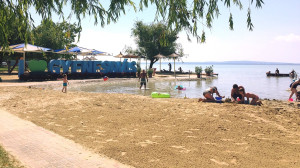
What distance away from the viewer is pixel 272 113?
31.0ft

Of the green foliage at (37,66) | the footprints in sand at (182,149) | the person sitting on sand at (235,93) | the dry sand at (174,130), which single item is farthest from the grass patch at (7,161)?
the green foliage at (37,66)

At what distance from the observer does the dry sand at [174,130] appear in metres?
5.11

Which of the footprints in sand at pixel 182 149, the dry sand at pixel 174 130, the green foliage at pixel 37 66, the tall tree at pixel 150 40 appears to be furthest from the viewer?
the tall tree at pixel 150 40

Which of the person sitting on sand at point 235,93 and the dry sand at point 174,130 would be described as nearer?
the dry sand at point 174,130

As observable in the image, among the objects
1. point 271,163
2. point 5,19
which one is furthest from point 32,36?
point 271,163

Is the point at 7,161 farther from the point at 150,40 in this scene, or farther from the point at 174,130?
the point at 150,40

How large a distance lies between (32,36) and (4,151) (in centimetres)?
241

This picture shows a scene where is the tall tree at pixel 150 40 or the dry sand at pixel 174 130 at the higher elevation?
the tall tree at pixel 150 40

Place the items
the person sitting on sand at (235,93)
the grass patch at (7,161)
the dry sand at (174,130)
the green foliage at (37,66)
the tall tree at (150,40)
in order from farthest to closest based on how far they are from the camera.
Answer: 1. the tall tree at (150,40)
2. the green foliage at (37,66)
3. the person sitting on sand at (235,93)
4. the dry sand at (174,130)
5. the grass patch at (7,161)

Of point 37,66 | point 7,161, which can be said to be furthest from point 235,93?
point 37,66

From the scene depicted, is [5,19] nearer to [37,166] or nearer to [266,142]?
[37,166]

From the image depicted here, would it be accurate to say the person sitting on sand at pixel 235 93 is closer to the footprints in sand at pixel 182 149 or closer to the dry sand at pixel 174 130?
the dry sand at pixel 174 130

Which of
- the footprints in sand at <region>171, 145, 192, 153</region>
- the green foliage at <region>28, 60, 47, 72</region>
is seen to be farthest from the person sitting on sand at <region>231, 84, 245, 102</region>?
the green foliage at <region>28, 60, 47, 72</region>

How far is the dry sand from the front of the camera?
16.8ft
